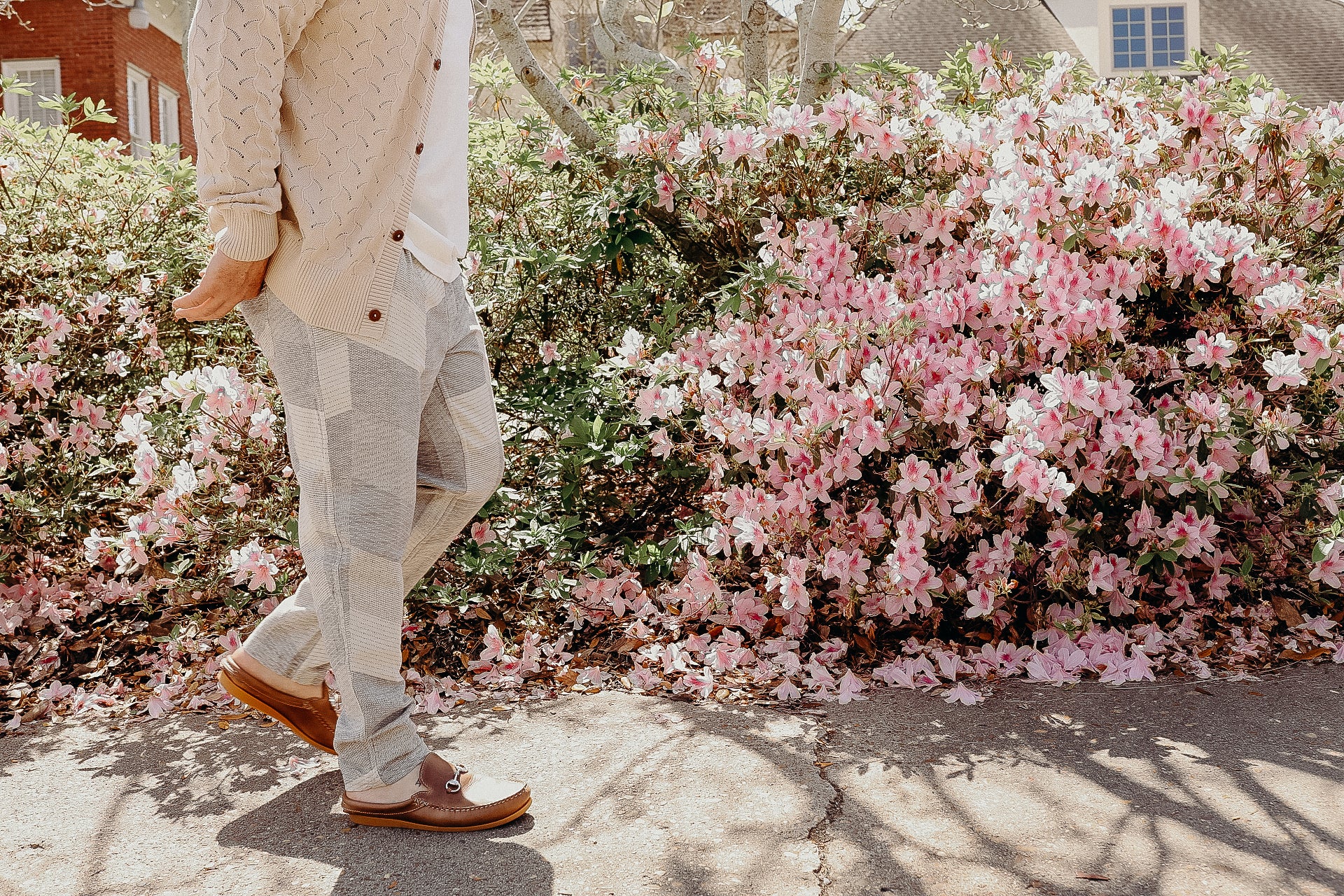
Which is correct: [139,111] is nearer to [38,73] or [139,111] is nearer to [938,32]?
[38,73]

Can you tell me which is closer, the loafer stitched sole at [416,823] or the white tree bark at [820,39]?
the loafer stitched sole at [416,823]

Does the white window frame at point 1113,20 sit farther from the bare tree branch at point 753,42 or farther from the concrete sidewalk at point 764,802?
the concrete sidewalk at point 764,802

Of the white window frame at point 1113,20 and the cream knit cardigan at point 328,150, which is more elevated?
the white window frame at point 1113,20

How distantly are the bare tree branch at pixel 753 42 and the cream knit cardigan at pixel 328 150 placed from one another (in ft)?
12.4

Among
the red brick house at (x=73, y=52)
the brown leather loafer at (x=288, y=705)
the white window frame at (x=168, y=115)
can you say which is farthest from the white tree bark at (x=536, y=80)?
the white window frame at (x=168, y=115)

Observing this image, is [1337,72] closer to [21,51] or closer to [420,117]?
[21,51]

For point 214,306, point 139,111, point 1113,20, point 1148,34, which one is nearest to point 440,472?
point 214,306

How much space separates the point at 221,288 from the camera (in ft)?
7.29

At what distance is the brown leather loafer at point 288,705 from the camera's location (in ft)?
8.20

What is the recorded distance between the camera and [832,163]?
12.5 ft

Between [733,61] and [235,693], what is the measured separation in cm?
1534

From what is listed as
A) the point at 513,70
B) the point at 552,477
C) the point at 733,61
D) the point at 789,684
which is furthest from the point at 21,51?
the point at 789,684

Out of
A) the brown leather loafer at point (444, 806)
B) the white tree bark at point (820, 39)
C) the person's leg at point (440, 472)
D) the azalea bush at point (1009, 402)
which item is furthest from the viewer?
the white tree bark at point (820, 39)

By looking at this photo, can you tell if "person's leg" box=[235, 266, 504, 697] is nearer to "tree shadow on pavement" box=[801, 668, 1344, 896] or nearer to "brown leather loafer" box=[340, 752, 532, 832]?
"brown leather loafer" box=[340, 752, 532, 832]
